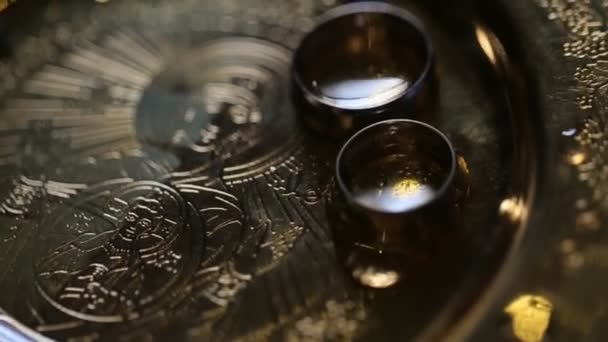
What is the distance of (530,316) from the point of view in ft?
2.53

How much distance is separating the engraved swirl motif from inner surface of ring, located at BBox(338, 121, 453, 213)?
62 mm

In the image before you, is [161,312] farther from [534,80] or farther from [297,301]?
[534,80]

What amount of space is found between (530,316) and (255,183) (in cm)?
37

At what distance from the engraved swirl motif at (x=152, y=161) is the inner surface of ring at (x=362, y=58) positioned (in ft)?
0.21

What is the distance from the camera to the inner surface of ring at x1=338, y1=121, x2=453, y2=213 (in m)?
0.91

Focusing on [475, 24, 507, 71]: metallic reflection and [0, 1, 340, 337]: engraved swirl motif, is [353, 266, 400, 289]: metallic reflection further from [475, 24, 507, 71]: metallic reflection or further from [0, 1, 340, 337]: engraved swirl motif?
[475, 24, 507, 71]: metallic reflection

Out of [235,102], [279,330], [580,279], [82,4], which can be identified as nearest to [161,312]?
[279,330]

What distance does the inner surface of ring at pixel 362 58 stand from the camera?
103 cm

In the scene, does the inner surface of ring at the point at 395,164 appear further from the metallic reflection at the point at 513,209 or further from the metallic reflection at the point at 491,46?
the metallic reflection at the point at 491,46

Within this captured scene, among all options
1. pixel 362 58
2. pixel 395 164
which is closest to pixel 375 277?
pixel 395 164

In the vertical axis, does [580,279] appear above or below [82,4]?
below

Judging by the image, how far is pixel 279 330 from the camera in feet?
2.80

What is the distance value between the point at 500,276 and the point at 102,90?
0.61 meters

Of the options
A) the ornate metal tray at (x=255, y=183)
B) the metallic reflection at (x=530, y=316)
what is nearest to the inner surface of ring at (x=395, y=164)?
the ornate metal tray at (x=255, y=183)
